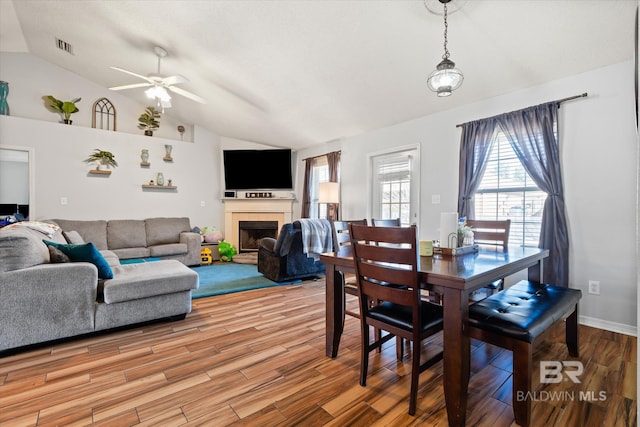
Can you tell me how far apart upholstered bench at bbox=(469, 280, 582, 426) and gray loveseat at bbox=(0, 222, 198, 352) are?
2.41 metres

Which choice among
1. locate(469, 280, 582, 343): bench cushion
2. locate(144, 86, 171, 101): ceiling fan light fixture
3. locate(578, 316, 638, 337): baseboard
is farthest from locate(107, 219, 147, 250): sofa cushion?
locate(578, 316, 638, 337): baseboard

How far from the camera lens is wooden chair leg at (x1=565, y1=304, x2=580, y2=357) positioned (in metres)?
2.00

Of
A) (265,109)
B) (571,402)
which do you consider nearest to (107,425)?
(571,402)

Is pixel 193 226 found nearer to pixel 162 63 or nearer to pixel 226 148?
pixel 226 148

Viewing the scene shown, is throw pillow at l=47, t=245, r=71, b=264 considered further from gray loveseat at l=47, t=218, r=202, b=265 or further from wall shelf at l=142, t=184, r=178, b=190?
wall shelf at l=142, t=184, r=178, b=190

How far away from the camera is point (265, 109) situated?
483 centimetres

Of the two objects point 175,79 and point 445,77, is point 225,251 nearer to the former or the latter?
point 175,79

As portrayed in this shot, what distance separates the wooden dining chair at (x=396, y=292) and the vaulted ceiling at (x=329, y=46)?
2150mm

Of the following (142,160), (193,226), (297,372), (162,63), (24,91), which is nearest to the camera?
(297,372)

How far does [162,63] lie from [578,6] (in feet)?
15.7

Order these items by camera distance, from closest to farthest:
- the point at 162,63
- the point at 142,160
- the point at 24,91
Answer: the point at 162,63 → the point at 24,91 → the point at 142,160

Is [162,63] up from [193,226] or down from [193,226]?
up

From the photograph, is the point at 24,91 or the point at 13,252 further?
the point at 24,91

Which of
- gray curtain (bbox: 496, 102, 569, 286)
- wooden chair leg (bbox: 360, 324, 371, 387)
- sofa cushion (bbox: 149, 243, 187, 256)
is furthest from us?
sofa cushion (bbox: 149, 243, 187, 256)
